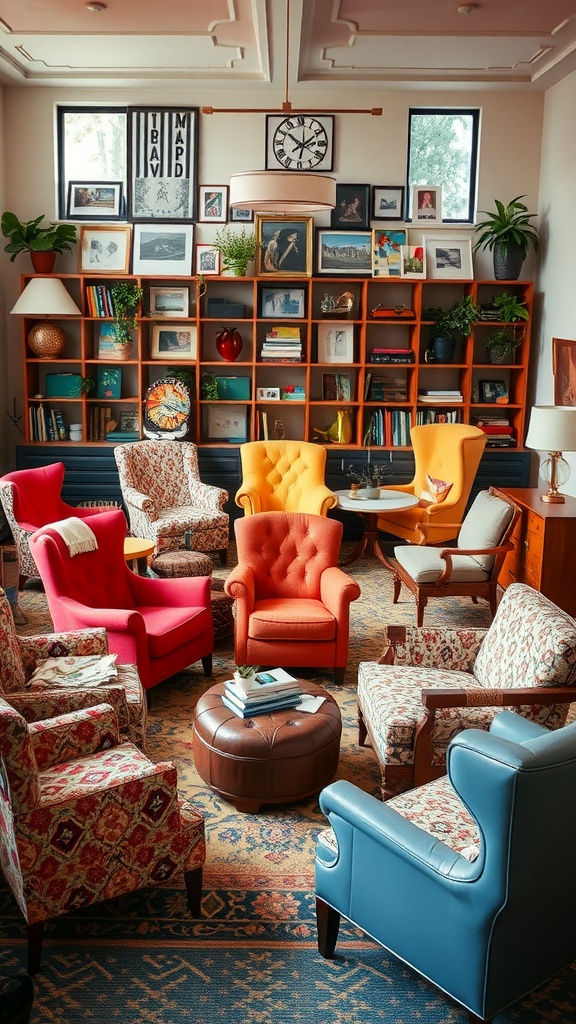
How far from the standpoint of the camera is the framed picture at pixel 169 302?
8.23m

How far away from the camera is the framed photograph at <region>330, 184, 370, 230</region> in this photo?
8.07 m

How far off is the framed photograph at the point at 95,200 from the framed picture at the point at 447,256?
108 inches

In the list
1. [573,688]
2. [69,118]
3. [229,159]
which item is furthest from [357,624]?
[69,118]

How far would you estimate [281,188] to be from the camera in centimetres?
465

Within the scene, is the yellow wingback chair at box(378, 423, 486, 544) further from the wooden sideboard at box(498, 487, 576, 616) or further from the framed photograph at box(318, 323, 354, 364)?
the wooden sideboard at box(498, 487, 576, 616)

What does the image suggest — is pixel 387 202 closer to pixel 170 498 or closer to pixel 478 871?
pixel 170 498

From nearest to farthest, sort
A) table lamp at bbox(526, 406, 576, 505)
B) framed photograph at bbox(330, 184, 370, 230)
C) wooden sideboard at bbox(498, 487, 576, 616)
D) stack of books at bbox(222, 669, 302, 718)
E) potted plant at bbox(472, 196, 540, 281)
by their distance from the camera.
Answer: stack of books at bbox(222, 669, 302, 718), wooden sideboard at bbox(498, 487, 576, 616), table lamp at bbox(526, 406, 576, 505), potted plant at bbox(472, 196, 540, 281), framed photograph at bbox(330, 184, 370, 230)

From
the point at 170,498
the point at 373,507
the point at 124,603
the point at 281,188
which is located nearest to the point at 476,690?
the point at 124,603

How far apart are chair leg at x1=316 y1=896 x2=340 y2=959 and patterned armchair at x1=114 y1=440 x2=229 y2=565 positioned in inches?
165

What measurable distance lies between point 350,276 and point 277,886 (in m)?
6.00

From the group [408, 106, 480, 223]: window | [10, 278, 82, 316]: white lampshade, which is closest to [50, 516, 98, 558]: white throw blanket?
[10, 278, 82, 316]: white lampshade

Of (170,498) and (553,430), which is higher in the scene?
(553,430)

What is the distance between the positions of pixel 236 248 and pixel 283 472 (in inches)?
79.3

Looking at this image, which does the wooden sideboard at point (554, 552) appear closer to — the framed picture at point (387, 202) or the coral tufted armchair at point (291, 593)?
the coral tufted armchair at point (291, 593)
